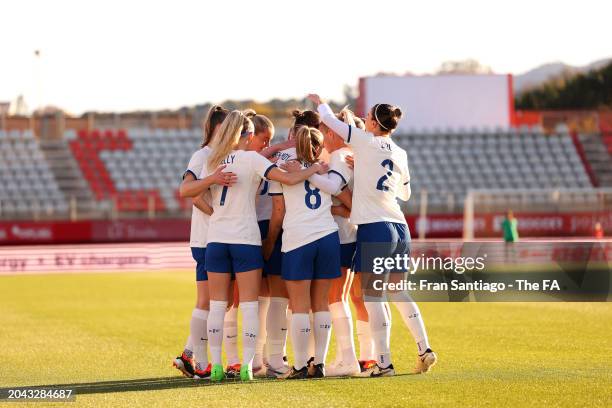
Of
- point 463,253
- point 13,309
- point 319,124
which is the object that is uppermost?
point 319,124

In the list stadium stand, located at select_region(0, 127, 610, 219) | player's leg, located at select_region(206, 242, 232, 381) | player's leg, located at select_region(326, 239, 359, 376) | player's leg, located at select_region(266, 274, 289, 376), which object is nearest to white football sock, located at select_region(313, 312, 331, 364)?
player's leg, located at select_region(326, 239, 359, 376)

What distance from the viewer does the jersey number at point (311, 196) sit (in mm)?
9773

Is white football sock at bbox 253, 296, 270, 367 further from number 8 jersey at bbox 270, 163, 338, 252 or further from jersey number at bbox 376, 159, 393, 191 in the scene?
jersey number at bbox 376, 159, 393, 191

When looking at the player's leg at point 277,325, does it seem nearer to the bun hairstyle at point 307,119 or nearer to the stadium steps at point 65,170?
the bun hairstyle at point 307,119

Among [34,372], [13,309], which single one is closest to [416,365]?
[34,372]

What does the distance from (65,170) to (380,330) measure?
1550 inches

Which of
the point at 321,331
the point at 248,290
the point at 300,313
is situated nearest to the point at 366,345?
the point at 321,331

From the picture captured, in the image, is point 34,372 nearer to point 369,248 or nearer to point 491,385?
point 369,248

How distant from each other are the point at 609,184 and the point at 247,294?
4370cm

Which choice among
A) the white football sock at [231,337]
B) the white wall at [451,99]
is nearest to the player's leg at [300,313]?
the white football sock at [231,337]

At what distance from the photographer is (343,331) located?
1012 centimetres

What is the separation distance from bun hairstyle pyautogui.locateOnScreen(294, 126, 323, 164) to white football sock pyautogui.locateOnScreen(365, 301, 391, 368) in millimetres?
1338

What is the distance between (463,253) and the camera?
49.5 feet

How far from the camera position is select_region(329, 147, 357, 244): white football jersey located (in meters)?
10.0
